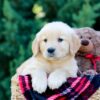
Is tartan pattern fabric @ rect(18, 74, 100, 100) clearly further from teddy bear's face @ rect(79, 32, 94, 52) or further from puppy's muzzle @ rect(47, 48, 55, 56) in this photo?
teddy bear's face @ rect(79, 32, 94, 52)

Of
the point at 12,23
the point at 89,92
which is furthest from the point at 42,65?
the point at 12,23

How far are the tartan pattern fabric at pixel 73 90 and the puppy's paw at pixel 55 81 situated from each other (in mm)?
21

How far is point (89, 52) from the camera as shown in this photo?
277cm

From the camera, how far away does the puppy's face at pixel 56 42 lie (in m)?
2.33

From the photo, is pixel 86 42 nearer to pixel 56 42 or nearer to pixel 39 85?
pixel 56 42

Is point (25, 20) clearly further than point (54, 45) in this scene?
Yes

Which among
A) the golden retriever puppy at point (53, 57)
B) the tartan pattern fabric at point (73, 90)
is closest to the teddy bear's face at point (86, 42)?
the golden retriever puppy at point (53, 57)

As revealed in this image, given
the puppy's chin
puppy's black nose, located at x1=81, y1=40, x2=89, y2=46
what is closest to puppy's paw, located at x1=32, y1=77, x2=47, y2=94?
the puppy's chin

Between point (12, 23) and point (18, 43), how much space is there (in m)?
0.17

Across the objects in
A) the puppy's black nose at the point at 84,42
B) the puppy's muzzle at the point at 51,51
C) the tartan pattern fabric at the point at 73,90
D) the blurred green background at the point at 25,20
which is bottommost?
the tartan pattern fabric at the point at 73,90

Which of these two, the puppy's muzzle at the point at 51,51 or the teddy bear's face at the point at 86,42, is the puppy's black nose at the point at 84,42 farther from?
the puppy's muzzle at the point at 51,51

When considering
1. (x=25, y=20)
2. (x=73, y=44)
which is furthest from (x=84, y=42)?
(x=25, y=20)

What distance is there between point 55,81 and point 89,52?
537 millimetres

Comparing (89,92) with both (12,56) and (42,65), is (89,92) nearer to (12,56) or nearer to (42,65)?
(42,65)
